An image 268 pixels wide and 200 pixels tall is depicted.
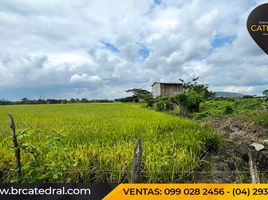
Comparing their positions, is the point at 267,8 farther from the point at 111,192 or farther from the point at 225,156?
the point at 111,192

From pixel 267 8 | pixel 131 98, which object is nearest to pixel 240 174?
pixel 267 8

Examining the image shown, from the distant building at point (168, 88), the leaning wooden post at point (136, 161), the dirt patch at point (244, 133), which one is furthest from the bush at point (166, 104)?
the leaning wooden post at point (136, 161)

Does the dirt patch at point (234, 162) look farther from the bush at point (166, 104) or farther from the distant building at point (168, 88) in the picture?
the distant building at point (168, 88)

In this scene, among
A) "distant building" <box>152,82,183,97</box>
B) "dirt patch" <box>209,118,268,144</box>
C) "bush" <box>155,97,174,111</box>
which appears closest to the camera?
"dirt patch" <box>209,118,268,144</box>

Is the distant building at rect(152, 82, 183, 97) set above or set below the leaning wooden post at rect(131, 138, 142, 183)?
above

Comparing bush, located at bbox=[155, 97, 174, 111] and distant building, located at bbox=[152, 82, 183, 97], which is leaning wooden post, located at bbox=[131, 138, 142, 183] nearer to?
bush, located at bbox=[155, 97, 174, 111]

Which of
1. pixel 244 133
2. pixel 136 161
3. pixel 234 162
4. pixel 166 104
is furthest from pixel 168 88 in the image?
pixel 136 161

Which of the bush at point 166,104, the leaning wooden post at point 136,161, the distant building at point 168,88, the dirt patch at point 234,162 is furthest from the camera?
the distant building at point 168,88

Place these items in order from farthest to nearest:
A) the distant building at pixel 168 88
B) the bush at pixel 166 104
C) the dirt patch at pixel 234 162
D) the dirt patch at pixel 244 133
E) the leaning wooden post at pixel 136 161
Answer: the distant building at pixel 168 88 < the bush at pixel 166 104 < the dirt patch at pixel 244 133 < the dirt patch at pixel 234 162 < the leaning wooden post at pixel 136 161

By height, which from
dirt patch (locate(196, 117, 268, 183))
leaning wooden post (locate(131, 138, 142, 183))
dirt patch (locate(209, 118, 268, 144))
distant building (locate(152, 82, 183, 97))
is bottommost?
dirt patch (locate(196, 117, 268, 183))

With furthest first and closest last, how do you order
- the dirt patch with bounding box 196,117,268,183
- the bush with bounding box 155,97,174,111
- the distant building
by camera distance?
the distant building
the bush with bounding box 155,97,174,111
the dirt patch with bounding box 196,117,268,183

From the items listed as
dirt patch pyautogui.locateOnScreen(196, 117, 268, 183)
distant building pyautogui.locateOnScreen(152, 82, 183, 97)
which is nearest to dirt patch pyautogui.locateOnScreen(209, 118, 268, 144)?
dirt patch pyautogui.locateOnScreen(196, 117, 268, 183)

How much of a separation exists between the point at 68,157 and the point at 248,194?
273 cm

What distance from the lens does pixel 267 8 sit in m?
3.65
